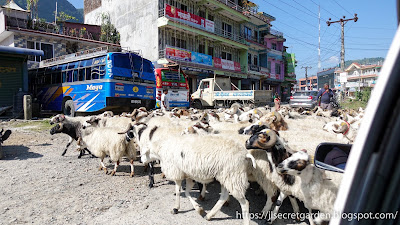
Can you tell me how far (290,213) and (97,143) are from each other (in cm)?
445

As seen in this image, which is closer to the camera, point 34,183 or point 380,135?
point 380,135

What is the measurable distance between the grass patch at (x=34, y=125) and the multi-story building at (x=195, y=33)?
11327 millimetres

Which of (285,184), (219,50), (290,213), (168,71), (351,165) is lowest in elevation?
Result: (290,213)

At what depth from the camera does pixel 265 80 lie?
37.2 meters

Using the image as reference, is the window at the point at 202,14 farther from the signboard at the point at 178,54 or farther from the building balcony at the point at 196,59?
the signboard at the point at 178,54

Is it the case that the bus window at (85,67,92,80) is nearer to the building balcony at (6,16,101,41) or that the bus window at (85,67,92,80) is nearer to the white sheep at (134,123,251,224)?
the white sheep at (134,123,251,224)

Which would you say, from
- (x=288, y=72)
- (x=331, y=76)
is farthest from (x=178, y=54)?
(x=288, y=72)

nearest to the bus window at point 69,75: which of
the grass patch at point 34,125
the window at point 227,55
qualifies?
the grass patch at point 34,125

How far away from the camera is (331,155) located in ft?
8.91

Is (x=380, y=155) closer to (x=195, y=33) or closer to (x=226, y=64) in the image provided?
(x=195, y=33)

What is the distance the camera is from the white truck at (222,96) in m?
16.4

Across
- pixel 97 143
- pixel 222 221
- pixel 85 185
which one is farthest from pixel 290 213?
pixel 97 143

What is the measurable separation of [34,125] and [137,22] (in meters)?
15.4

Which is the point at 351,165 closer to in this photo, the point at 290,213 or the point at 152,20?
the point at 290,213
